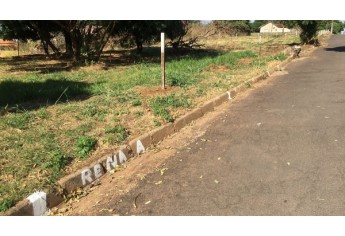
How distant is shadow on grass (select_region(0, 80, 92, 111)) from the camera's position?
7.25m

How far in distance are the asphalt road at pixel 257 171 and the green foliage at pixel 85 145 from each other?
1001mm

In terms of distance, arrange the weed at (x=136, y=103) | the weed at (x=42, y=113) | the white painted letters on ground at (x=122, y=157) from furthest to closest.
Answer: the weed at (x=136, y=103)
the weed at (x=42, y=113)
the white painted letters on ground at (x=122, y=157)

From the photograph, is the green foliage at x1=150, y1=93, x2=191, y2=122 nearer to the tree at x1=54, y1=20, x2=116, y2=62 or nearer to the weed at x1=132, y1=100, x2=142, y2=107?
the weed at x1=132, y1=100, x2=142, y2=107

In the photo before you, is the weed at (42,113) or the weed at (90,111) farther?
the weed at (90,111)

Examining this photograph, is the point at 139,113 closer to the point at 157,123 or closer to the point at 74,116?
the point at 157,123

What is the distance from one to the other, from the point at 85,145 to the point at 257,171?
2.30m

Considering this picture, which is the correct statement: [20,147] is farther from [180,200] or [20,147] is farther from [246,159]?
[246,159]

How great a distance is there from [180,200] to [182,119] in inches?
107

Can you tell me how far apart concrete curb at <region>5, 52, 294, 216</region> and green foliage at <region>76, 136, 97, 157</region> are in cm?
30

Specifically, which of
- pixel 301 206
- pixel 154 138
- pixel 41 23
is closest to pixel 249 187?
pixel 301 206

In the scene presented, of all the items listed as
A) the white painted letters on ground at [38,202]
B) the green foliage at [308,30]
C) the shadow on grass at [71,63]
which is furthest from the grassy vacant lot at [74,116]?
the green foliage at [308,30]

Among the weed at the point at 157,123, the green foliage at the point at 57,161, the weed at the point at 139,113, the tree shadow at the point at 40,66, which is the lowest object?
the green foliage at the point at 57,161

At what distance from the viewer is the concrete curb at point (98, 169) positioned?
136 inches

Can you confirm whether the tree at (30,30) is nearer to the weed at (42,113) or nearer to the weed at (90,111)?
the weed at (42,113)
